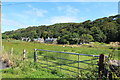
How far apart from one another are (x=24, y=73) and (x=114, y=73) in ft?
12.0

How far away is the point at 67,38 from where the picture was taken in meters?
70.4

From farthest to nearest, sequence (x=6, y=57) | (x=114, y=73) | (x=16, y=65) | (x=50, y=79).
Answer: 1. (x=6, y=57)
2. (x=16, y=65)
3. (x=50, y=79)
4. (x=114, y=73)

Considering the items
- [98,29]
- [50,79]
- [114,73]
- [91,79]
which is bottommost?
[50,79]

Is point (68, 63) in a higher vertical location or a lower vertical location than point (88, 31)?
lower

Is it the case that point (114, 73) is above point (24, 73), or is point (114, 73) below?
above

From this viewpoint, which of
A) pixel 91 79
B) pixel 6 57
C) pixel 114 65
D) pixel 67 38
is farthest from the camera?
pixel 67 38

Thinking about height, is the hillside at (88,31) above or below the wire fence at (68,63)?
above

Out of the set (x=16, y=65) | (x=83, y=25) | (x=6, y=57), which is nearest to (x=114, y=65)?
(x=16, y=65)

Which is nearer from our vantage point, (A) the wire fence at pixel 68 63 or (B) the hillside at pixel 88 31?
(A) the wire fence at pixel 68 63

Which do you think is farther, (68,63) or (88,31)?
(88,31)

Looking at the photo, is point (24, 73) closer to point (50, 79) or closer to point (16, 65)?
point (16, 65)

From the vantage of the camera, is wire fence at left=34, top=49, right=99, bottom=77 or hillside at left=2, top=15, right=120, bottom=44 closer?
wire fence at left=34, top=49, right=99, bottom=77

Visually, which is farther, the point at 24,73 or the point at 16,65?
the point at 16,65

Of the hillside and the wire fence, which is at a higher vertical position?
the hillside
